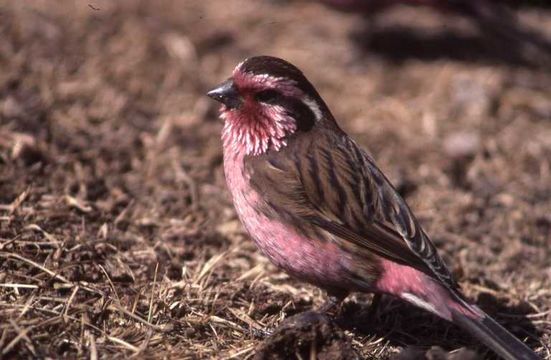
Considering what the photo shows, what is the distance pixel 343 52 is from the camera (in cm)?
845

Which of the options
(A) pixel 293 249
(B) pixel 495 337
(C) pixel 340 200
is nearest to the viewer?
(B) pixel 495 337

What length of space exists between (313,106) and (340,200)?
→ 2.13ft

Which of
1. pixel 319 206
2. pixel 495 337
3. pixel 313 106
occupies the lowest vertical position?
pixel 495 337

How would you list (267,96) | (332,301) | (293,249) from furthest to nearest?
1. (267,96)
2. (332,301)
3. (293,249)

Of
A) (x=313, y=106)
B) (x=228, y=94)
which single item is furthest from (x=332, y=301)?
(x=228, y=94)

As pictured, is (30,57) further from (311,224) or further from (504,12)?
(504,12)

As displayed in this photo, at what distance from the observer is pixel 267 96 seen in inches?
183

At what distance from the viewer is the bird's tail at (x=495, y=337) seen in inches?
155

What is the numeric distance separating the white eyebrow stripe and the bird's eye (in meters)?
0.17

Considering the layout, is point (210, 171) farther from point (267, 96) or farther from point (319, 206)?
point (319, 206)

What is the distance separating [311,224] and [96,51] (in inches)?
156

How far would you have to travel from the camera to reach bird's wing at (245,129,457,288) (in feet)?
14.1

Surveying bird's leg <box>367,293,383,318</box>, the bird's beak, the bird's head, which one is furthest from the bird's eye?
bird's leg <box>367,293,383,318</box>

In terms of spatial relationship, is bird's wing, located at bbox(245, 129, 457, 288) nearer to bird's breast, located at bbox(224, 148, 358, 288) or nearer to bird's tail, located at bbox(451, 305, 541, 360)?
bird's breast, located at bbox(224, 148, 358, 288)
